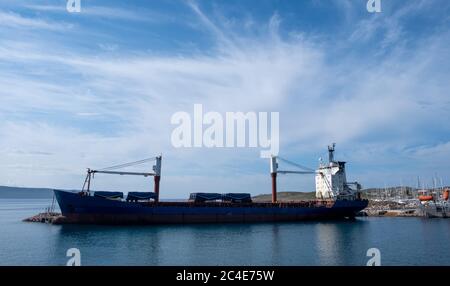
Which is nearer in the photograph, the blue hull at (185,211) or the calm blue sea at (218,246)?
the calm blue sea at (218,246)

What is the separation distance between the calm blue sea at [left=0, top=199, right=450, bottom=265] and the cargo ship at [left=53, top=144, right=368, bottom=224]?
369 centimetres

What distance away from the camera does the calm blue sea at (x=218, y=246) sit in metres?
26.0

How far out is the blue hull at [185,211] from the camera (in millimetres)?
47625

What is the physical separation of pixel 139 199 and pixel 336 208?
114ft

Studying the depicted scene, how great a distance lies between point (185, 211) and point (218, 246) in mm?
20164

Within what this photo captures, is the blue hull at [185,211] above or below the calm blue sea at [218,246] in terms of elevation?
above

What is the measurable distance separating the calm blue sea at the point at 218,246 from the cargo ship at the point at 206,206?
3685mm

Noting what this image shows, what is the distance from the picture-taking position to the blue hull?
4762 cm

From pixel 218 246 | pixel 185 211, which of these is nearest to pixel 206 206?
pixel 185 211

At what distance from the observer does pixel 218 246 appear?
105ft

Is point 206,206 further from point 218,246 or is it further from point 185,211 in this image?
point 218,246
